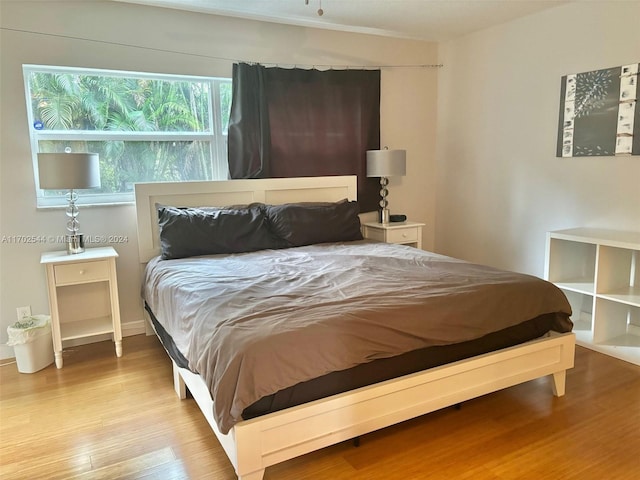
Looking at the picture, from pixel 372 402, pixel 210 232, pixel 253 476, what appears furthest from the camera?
pixel 210 232

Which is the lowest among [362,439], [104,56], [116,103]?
[362,439]

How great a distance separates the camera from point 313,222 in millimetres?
3570

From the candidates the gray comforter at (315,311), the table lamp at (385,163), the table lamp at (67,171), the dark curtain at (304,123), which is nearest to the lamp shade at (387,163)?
the table lamp at (385,163)

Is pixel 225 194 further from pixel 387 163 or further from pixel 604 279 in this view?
pixel 604 279

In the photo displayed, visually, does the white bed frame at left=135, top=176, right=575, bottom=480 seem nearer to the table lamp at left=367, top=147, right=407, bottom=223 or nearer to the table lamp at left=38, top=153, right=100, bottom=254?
the table lamp at left=38, top=153, right=100, bottom=254

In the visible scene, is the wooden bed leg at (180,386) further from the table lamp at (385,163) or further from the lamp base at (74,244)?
the table lamp at (385,163)

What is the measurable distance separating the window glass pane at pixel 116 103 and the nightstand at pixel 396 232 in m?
1.69

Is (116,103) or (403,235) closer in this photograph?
(116,103)

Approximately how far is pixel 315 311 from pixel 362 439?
691 mm

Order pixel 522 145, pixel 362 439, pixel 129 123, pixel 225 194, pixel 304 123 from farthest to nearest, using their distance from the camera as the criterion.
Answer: pixel 304 123, pixel 522 145, pixel 225 194, pixel 129 123, pixel 362 439

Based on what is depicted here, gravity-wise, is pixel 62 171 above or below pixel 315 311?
above

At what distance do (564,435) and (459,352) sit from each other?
0.62 m

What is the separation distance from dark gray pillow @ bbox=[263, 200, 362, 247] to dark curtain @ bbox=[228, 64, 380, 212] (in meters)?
0.50

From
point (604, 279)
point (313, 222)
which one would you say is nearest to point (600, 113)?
point (604, 279)
